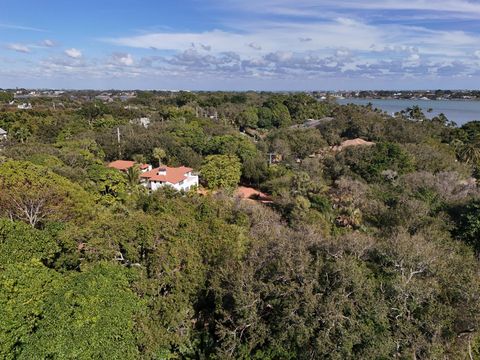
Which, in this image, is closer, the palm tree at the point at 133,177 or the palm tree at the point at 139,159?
the palm tree at the point at 133,177

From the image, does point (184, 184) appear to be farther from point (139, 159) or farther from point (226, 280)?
point (226, 280)

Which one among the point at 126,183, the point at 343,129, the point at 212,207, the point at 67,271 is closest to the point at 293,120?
the point at 343,129

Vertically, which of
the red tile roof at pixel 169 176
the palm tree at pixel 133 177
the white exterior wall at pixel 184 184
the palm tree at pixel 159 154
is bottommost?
the white exterior wall at pixel 184 184

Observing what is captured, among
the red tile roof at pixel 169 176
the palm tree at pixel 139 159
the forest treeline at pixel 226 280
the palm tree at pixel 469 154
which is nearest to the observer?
the forest treeline at pixel 226 280

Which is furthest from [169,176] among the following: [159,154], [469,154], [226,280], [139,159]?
[469,154]

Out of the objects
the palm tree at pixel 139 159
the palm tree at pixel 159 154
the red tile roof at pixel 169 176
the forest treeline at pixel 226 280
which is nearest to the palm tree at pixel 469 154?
the forest treeline at pixel 226 280

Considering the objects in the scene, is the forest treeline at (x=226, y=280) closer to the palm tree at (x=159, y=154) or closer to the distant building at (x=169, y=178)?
the distant building at (x=169, y=178)

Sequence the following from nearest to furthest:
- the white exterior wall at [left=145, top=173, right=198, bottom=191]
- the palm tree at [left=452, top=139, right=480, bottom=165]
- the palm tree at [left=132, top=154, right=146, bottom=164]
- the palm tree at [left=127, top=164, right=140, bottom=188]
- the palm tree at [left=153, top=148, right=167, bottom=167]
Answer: the palm tree at [left=127, top=164, right=140, bottom=188] → the white exterior wall at [left=145, top=173, right=198, bottom=191] → the palm tree at [left=153, top=148, right=167, bottom=167] → the palm tree at [left=132, top=154, right=146, bottom=164] → the palm tree at [left=452, top=139, right=480, bottom=165]

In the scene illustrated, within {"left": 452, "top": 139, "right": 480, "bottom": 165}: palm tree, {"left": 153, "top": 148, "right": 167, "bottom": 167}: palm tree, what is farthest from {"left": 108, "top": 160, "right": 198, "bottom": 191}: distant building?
{"left": 452, "top": 139, "right": 480, "bottom": 165}: palm tree

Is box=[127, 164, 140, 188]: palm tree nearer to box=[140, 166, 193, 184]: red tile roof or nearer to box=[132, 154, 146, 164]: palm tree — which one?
box=[140, 166, 193, 184]: red tile roof
